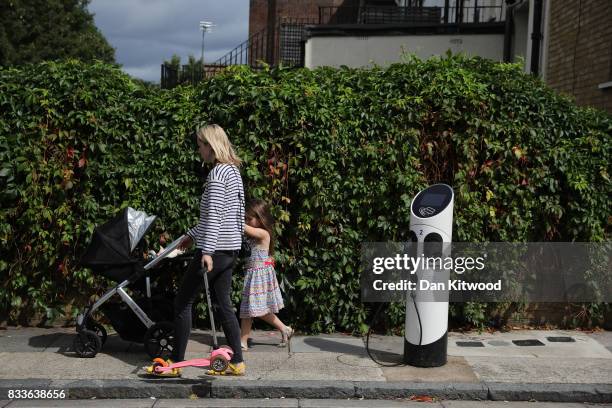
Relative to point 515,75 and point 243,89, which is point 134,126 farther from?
point 515,75

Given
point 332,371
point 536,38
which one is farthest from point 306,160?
point 536,38

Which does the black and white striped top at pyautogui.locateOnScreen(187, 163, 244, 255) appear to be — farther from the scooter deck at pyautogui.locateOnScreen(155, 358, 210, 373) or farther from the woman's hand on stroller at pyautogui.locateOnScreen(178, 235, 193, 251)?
the scooter deck at pyautogui.locateOnScreen(155, 358, 210, 373)

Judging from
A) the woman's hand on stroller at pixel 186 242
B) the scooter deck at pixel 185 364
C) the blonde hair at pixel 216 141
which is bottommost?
the scooter deck at pixel 185 364

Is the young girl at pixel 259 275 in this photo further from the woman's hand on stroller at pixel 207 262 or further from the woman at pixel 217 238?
the woman's hand on stroller at pixel 207 262

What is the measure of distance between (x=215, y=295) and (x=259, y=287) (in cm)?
94

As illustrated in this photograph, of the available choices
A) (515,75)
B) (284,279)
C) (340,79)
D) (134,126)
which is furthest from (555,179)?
(134,126)

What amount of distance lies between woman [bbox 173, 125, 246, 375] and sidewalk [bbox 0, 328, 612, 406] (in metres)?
0.40

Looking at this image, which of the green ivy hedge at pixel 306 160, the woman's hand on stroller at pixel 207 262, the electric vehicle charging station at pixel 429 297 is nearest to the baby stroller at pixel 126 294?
the woman's hand on stroller at pixel 207 262

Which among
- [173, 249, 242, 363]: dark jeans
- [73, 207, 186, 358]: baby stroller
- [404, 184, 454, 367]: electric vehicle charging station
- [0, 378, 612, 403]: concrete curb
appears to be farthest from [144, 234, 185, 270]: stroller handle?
[404, 184, 454, 367]: electric vehicle charging station

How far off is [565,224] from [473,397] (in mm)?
2764

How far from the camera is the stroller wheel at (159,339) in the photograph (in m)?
6.17

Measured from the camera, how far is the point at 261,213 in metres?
6.56

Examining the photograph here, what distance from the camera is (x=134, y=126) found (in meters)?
7.18

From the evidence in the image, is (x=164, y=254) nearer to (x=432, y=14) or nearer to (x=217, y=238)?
(x=217, y=238)
